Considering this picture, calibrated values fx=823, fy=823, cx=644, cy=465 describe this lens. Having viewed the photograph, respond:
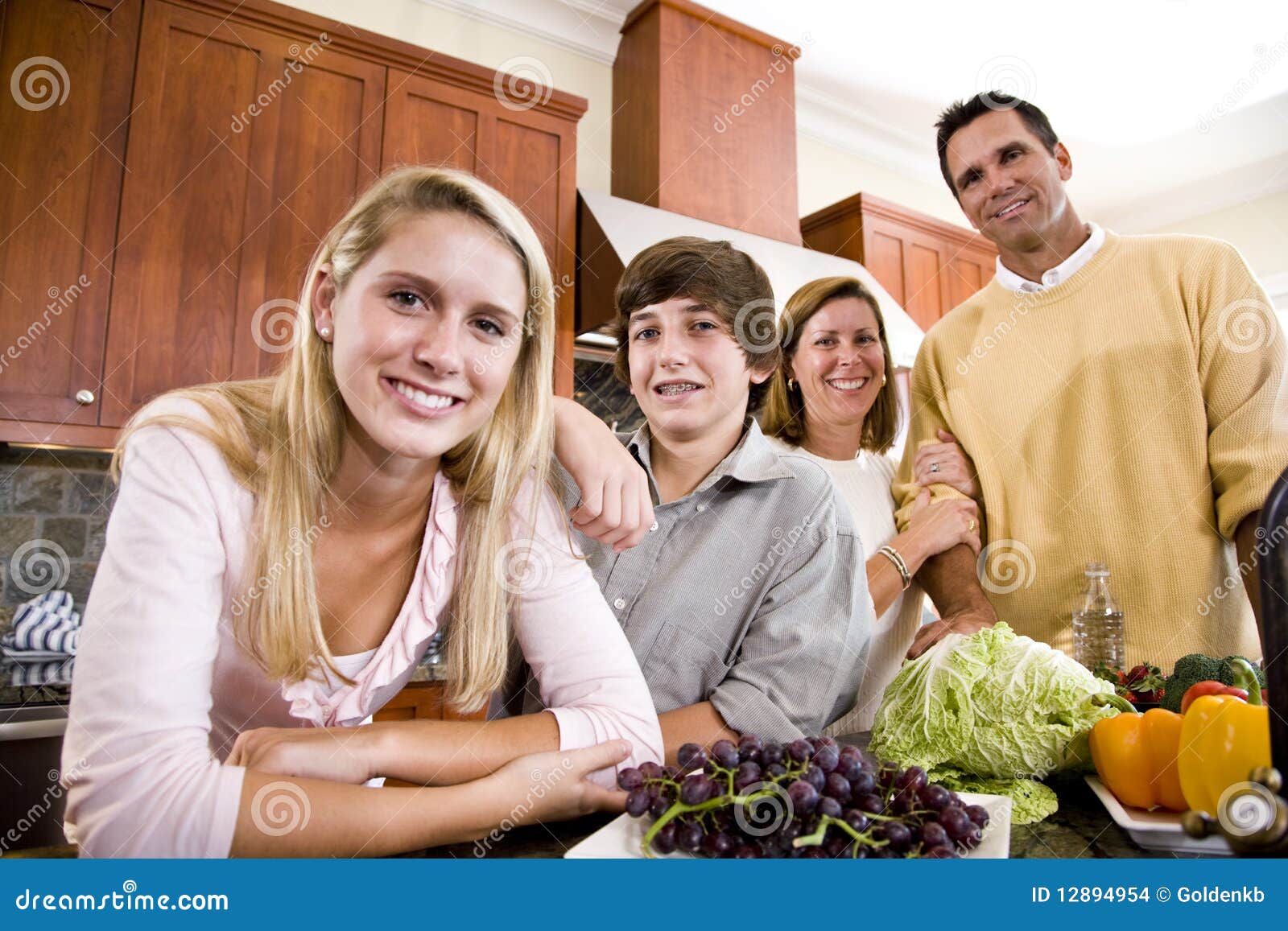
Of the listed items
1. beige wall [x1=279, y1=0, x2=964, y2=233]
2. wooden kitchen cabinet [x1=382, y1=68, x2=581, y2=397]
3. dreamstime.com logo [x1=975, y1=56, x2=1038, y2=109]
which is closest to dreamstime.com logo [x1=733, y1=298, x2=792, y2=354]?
wooden kitchen cabinet [x1=382, y1=68, x2=581, y2=397]

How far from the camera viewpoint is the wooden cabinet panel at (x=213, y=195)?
1.92 m

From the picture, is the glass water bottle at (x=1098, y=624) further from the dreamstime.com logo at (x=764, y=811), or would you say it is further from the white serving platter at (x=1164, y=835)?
the dreamstime.com logo at (x=764, y=811)

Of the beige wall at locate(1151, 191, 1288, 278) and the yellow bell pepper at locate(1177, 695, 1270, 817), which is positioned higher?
the beige wall at locate(1151, 191, 1288, 278)

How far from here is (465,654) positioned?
0.94m

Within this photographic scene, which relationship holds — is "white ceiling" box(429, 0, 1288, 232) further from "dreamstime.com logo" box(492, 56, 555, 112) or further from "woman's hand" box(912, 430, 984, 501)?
"woman's hand" box(912, 430, 984, 501)

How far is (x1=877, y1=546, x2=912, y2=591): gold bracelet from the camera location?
1.52 meters

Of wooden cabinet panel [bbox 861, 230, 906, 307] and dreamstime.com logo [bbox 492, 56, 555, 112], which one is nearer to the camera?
dreamstime.com logo [bbox 492, 56, 555, 112]

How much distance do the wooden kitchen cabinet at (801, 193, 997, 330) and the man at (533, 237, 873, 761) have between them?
222 cm

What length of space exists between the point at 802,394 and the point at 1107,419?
611 mm

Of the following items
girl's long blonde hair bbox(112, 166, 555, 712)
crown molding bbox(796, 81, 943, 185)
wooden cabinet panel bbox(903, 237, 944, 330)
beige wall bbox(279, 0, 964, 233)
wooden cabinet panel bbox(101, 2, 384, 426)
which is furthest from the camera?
crown molding bbox(796, 81, 943, 185)

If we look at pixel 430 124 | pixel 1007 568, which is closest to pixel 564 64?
pixel 430 124

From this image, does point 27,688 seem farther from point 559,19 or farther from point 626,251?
point 559,19

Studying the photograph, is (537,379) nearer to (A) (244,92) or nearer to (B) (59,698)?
(B) (59,698)
